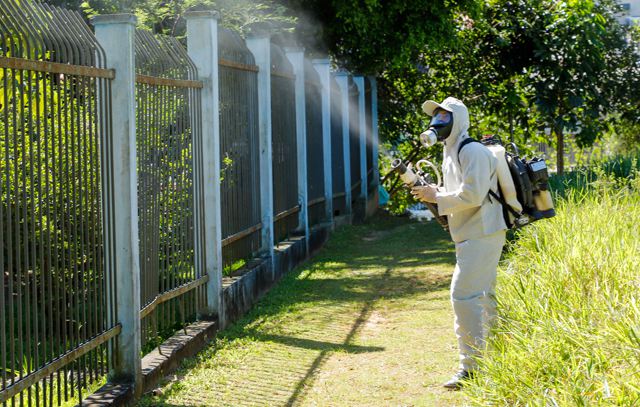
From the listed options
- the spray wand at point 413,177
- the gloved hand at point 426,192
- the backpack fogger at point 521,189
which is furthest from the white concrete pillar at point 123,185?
the backpack fogger at point 521,189

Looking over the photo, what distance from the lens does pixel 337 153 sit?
15336 millimetres

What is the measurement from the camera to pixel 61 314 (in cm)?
540

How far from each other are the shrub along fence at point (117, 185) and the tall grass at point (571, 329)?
6.81 feet

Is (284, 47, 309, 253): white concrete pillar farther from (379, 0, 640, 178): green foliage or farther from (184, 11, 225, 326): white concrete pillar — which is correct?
(379, 0, 640, 178): green foliage

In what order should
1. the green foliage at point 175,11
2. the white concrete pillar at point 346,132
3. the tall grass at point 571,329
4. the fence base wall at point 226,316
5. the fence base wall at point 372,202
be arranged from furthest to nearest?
the fence base wall at point 372,202, the white concrete pillar at point 346,132, the green foliage at point 175,11, the fence base wall at point 226,316, the tall grass at point 571,329

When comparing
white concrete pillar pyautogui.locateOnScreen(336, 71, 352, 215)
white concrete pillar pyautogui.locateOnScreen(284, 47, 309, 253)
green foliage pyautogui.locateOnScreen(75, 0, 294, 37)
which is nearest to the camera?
white concrete pillar pyautogui.locateOnScreen(284, 47, 309, 253)

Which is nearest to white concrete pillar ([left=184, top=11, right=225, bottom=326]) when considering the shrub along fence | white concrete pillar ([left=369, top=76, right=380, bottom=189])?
the shrub along fence

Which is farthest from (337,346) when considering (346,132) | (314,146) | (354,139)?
(354,139)

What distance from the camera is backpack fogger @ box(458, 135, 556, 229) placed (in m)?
6.56

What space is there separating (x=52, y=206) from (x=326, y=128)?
882 centimetres

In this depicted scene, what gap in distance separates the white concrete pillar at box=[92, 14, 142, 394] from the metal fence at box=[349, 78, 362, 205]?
9.89 metres

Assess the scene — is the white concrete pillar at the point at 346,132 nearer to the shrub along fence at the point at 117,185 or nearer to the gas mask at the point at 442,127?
the shrub along fence at the point at 117,185

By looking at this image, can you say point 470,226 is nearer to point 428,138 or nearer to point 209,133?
point 428,138

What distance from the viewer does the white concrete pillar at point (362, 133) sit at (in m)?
17.0
